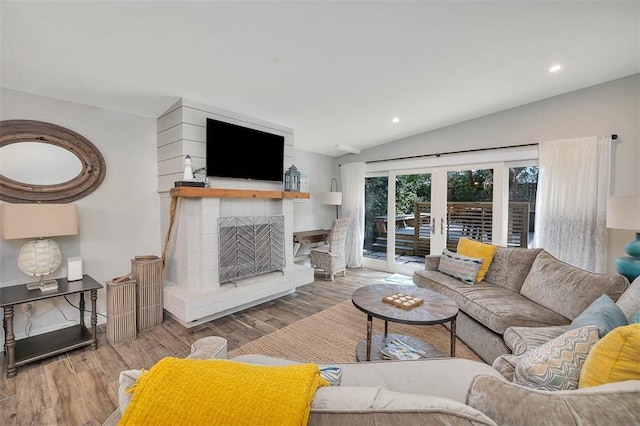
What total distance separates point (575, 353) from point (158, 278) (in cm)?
327

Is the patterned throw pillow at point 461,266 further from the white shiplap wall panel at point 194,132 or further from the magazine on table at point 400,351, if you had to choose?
the white shiplap wall panel at point 194,132

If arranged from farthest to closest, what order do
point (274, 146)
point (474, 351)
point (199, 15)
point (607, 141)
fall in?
point (274, 146) → point (607, 141) → point (474, 351) → point (199, 15)

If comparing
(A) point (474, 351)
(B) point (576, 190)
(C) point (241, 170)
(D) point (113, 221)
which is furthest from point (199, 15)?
(B) point (576, 190)

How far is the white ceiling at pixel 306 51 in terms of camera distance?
1.75 m

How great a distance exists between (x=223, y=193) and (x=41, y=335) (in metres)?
2.03

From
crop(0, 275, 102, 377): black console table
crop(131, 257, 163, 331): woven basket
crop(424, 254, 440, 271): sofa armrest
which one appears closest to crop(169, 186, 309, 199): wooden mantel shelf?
crop(131, 257, 163, 331): woven basket

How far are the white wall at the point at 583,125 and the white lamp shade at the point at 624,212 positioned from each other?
3.37 ft

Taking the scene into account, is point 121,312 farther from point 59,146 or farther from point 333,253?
point 333,253

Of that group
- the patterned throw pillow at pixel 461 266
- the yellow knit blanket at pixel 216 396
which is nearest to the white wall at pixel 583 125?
the patterned throw pillow at pixel 461 266

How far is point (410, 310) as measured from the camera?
203cm

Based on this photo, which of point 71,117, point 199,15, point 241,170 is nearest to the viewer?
point 199,15

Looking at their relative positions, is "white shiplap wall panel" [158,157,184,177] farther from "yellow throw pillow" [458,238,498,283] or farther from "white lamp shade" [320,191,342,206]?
"yellow throw pillow" [458,238,498,283]

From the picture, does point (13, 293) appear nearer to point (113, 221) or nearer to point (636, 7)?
point (113, 221)

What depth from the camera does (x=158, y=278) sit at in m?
2.78
